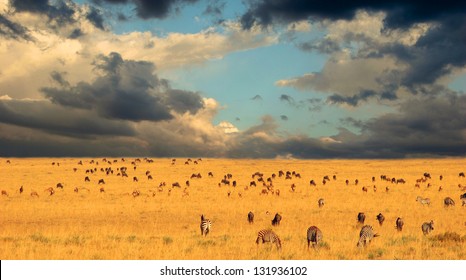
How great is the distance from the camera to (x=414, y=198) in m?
43.9

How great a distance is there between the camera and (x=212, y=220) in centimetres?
3247

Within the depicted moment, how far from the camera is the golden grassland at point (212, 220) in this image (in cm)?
1903

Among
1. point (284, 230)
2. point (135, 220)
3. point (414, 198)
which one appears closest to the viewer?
point (284, 230)

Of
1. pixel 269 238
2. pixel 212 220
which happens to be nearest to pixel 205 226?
pixel 269 238

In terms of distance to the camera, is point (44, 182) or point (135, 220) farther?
point (44, 182)

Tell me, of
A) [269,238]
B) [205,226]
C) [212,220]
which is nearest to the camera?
[269,238]

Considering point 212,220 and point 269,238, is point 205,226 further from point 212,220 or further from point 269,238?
point 212,220

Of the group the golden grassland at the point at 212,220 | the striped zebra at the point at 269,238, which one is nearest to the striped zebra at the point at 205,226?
the golden grassland at the point at 212,220

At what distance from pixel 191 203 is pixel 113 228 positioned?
12.5 metres

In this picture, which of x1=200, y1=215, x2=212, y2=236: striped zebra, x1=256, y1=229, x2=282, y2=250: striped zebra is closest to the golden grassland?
x1=256, y1=229, x2=282, y2=250: striped zebra

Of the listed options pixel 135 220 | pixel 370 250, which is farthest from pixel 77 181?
pixel 370 250

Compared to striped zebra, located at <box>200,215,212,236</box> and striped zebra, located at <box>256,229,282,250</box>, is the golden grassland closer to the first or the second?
striped zebra, located at <box>256,229,282,250</box>

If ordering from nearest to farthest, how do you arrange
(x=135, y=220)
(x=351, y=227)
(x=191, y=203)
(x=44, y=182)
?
(x=351, y=227) < (x=135, y=220) < (x=191, y=203) < (x=44, y=182)

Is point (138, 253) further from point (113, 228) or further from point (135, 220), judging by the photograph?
point (135, 220)
